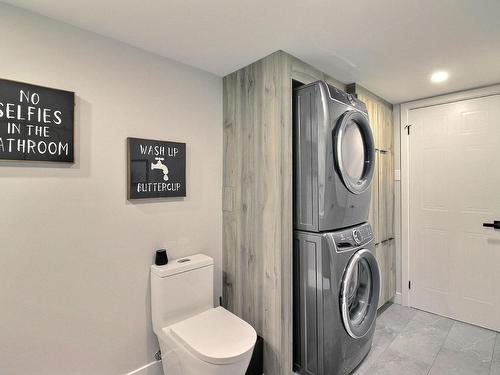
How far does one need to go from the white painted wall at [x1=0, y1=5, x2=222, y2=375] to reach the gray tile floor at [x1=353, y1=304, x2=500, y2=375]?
1.70m

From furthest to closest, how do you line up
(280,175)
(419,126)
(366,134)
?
1. (419,126)
2. (366,134)
3. (280,175)

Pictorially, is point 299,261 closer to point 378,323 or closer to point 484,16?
point 378,323

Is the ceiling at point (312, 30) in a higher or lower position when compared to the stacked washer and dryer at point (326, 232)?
higher

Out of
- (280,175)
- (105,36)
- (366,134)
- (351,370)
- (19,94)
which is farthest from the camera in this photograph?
(366,134)

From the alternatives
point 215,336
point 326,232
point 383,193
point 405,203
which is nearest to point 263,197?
point 326,232

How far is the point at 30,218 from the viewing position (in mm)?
1333

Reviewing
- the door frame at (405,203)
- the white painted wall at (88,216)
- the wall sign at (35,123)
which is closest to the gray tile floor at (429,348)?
the door frame at (405,203)

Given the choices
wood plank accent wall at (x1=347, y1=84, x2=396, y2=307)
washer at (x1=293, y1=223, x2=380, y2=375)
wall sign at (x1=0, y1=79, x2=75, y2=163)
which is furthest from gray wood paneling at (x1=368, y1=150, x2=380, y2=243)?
wall sign at (x1=0, y1=79, x2=75, y2=163)

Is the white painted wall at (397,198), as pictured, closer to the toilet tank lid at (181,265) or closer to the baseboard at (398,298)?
the baseboard at (398,298)

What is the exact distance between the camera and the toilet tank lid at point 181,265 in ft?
5.48

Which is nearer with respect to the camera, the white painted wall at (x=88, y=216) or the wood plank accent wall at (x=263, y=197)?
the white painted wall at (x=88, y=216)

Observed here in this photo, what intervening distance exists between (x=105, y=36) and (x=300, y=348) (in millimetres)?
2388

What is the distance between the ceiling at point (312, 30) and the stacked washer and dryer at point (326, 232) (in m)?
0.31

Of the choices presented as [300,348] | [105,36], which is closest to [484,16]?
[105,36]
